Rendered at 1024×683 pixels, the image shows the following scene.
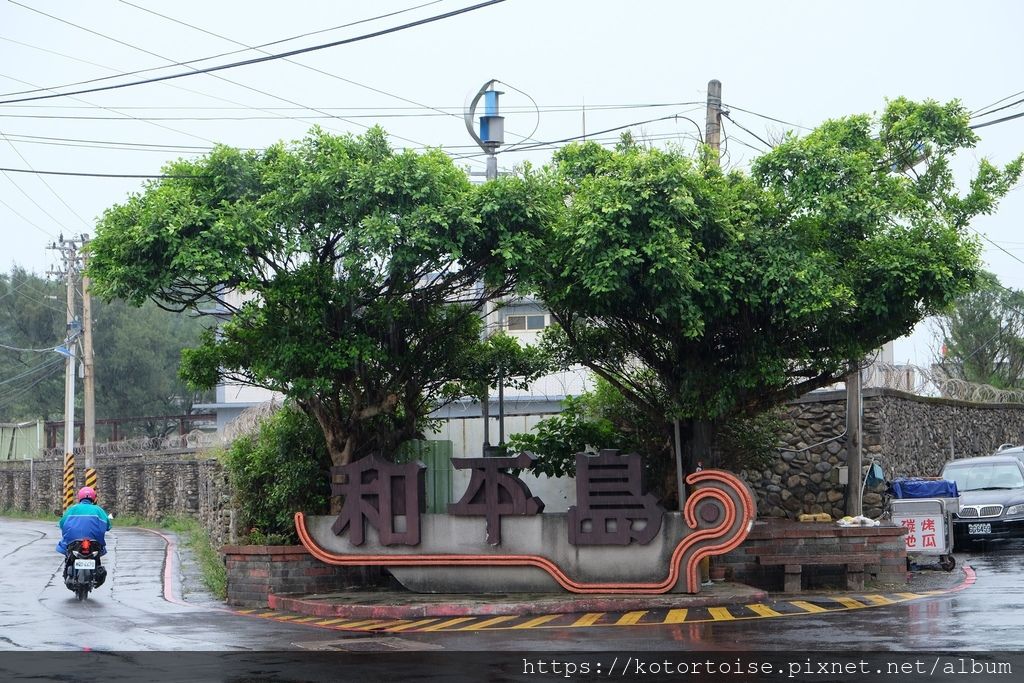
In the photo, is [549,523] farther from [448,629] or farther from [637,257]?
[637,257]

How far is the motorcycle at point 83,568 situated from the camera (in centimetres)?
1645

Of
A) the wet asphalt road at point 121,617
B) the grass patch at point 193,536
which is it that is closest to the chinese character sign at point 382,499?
the wet asphalt road at point 121,617

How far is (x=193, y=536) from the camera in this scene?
1134 inches

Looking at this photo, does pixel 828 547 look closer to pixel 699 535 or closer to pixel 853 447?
pixel 699 535

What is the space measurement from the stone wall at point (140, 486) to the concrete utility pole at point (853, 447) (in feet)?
37.2

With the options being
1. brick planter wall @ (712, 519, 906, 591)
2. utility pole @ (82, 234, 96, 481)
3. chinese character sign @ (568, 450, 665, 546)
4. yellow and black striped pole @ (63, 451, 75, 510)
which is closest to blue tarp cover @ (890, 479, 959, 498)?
brick planter wall @ (712, 519, 906, 591)

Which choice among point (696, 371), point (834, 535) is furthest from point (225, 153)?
point (834, 535)

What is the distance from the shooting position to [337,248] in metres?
15.2

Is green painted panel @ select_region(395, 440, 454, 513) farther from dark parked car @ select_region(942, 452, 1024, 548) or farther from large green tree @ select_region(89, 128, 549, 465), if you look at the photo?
dark parked car @ select_region(942, 452, 1024, 548)

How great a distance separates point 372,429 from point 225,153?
430cm

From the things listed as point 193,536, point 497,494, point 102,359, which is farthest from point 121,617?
point 102,359

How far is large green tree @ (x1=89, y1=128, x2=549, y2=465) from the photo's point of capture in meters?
14.6

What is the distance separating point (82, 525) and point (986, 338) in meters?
36.7

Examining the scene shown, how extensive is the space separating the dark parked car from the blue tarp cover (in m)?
2.22
